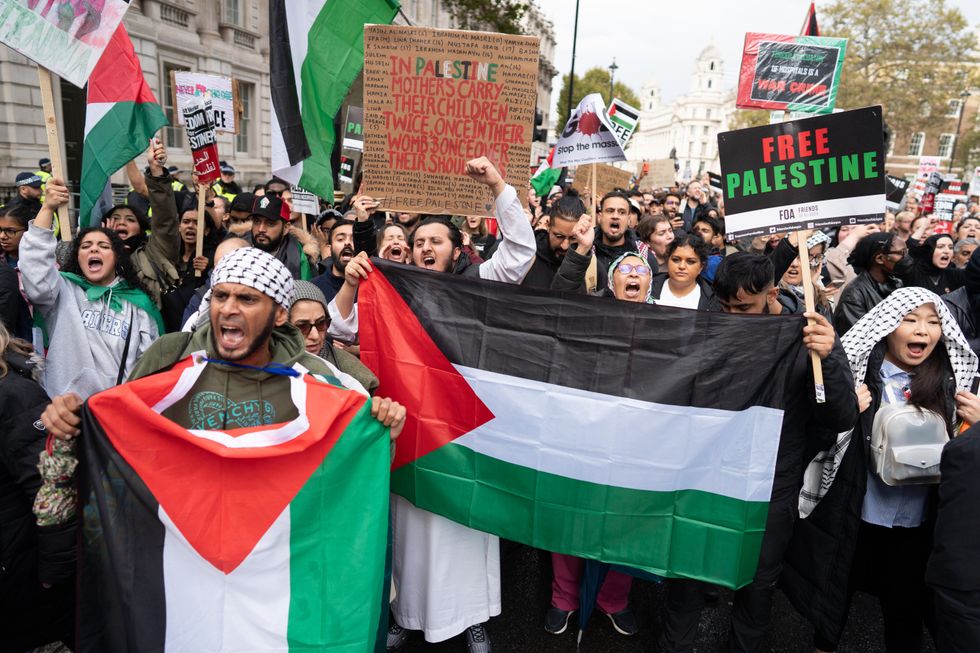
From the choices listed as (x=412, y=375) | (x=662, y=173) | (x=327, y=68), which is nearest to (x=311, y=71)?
(x=327, y=68)

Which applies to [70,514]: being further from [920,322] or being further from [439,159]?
[920,322]

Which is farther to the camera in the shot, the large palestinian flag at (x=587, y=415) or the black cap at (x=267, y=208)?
the black cap at (x=267, y=208)

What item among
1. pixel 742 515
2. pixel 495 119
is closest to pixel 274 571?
pixel 742 515

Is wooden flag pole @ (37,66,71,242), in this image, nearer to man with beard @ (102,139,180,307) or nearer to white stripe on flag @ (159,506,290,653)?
man with beard @ (102,139,180,307)

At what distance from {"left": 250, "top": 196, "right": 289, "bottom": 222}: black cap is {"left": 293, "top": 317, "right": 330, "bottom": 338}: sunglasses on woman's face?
256 cm

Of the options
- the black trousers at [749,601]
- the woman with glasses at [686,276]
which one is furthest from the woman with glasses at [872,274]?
the black trousers at [749,601]

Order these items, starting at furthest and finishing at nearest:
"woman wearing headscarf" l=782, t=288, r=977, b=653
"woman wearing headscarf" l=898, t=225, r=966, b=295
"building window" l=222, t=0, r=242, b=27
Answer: "building window" l=222, t=0, r=242, b=27, "woman wearing headscarf" l=898, t=225, r=966, b=295, "woman wearing headscarf" l=782, t=288, r=977, b=653

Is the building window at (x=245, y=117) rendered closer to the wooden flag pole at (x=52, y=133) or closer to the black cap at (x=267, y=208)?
the black cap at (x=267, y=208)

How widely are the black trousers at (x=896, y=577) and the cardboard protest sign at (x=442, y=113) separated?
2436mm

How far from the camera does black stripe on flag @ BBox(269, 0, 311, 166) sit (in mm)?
3777

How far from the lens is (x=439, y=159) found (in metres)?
3.46

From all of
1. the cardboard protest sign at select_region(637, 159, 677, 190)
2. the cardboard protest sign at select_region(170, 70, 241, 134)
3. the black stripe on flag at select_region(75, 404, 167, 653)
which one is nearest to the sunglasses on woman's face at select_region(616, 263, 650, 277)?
the black stripe on flag at select_region(75, 404, 167, 653)

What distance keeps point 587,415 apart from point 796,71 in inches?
208

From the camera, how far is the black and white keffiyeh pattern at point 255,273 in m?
2.28
